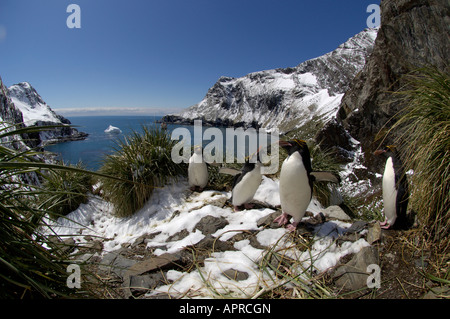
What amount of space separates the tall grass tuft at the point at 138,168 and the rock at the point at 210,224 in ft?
6.22

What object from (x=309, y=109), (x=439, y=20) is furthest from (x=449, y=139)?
(x=309, y=109)

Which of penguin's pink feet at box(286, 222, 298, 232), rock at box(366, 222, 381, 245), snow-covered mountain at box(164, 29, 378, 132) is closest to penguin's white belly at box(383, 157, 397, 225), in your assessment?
rock at box(366, 222, 381, 245)

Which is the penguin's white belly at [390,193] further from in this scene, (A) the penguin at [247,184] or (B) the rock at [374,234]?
(A) the penguin at [247,184]

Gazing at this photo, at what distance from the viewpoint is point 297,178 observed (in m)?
3.74

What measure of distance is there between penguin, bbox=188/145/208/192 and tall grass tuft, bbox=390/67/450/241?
4478 millimetres

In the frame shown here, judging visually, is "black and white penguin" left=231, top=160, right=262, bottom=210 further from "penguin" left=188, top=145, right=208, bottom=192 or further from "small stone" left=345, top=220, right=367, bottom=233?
"small stone" left=345, top=220, right=367, bottom=233

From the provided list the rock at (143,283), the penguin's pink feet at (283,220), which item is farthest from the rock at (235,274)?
the penguin's pink feet at (283,220)

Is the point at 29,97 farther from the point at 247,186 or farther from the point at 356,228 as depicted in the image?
the point at 356,228

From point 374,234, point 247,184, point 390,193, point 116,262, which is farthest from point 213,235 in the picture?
point 390,193

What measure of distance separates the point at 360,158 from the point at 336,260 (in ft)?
115

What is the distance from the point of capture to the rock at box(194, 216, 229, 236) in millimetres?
4346

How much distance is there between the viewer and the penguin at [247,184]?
4906 millimetres

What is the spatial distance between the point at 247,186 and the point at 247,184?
0.04 metres
